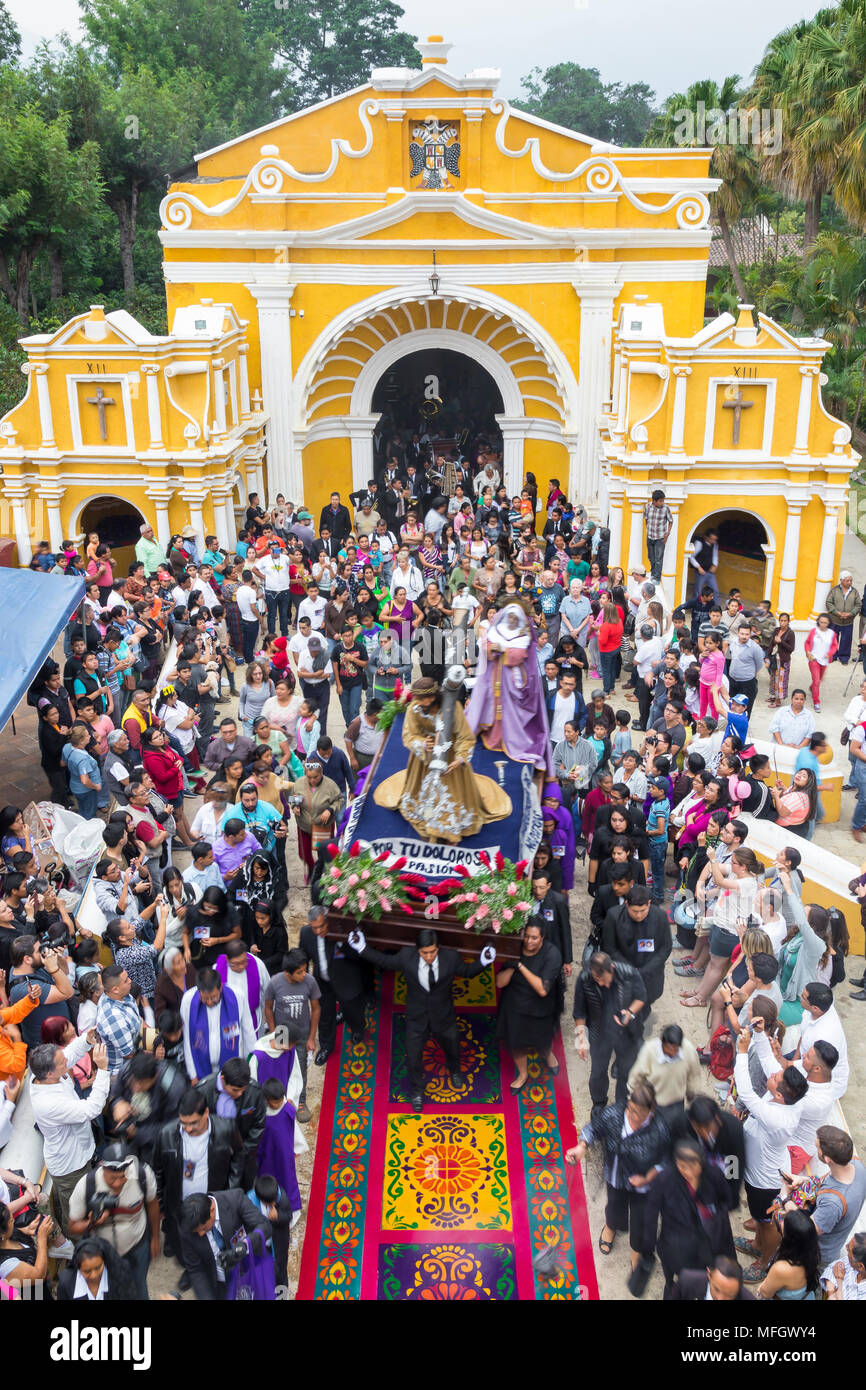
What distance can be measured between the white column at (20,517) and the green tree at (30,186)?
407 inches

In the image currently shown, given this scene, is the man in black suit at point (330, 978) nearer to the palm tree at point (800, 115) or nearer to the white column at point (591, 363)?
the white column at point (591, 363)

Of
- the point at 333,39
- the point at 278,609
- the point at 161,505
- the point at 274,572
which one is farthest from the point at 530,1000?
the point at 333,39

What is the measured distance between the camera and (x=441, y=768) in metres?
9.48

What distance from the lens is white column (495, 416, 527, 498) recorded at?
77.5 ft

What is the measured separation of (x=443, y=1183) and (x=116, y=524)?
14.9m

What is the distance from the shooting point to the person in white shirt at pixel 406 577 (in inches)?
613

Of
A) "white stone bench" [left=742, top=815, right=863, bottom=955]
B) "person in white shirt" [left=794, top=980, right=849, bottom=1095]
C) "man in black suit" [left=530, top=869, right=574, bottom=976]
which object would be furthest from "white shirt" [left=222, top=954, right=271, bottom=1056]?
"white stone bench" [left=742, top=815, right=863, bottom=955]

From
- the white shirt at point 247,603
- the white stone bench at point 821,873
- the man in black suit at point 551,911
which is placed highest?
the white shirt at point 247,603

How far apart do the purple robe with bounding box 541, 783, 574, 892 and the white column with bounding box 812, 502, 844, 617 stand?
907 centimetres

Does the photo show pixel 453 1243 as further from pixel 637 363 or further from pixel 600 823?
pixel 637 363

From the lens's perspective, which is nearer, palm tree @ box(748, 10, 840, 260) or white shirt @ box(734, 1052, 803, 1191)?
white shirt @ box(734, 1052, 803, 1191)

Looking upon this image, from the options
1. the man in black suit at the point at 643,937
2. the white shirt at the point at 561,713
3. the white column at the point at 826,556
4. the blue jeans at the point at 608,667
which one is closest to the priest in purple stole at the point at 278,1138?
the man in black suit at the point at 643,937

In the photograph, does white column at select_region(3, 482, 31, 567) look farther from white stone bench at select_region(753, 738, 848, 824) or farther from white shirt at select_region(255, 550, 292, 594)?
white stone bench at select_region(753, 738, 848, 824)

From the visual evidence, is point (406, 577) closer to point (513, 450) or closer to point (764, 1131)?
point (513, 450)
